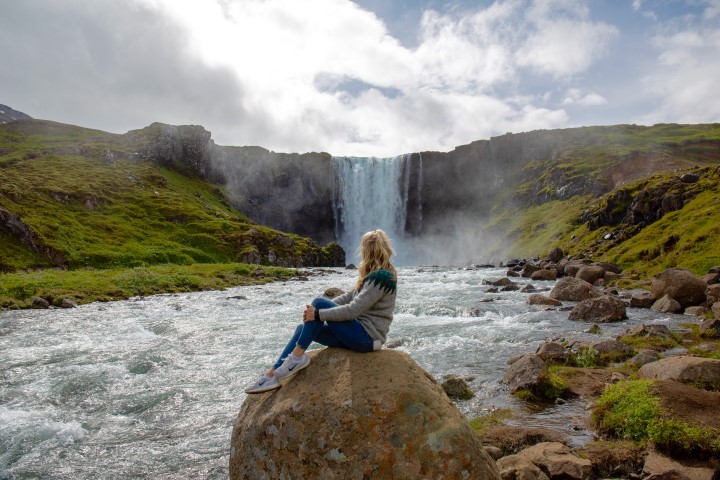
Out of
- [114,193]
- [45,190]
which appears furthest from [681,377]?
[114,193]

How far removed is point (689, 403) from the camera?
9.80m

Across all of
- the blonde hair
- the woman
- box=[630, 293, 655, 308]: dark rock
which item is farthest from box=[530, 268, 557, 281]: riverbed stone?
the blonde hair

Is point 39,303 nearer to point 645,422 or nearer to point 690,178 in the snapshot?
point 645,422

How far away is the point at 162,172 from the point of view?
14300 centimetres

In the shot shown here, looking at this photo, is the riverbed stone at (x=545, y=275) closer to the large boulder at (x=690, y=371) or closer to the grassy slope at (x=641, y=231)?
the grassy slope at (x=641, y=231)

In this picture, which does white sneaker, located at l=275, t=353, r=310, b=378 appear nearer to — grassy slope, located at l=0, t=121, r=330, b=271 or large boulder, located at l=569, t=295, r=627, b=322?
large boulder, located at l=569, t=295, r=627, b=322

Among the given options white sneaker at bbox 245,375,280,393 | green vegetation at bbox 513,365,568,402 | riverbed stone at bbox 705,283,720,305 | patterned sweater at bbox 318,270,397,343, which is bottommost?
green vegetation at bbox 513,365,568,402

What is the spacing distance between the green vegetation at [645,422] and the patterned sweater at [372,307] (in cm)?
623

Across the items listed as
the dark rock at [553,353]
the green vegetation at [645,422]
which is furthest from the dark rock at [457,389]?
the dark rock at [553,353]

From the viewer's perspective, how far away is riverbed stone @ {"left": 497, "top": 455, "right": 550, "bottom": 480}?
8344 millimetres

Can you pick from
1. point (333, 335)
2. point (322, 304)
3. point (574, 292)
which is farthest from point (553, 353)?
point (574, 292)

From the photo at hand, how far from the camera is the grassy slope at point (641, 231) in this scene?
47969mm

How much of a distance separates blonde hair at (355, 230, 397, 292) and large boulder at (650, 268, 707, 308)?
29094 millimetres

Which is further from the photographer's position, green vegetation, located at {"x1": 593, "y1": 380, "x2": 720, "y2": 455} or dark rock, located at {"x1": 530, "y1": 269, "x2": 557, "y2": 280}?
dark rock, located at {"x1": 530, "y1": 269, "x2": 557, "y2": 280}
